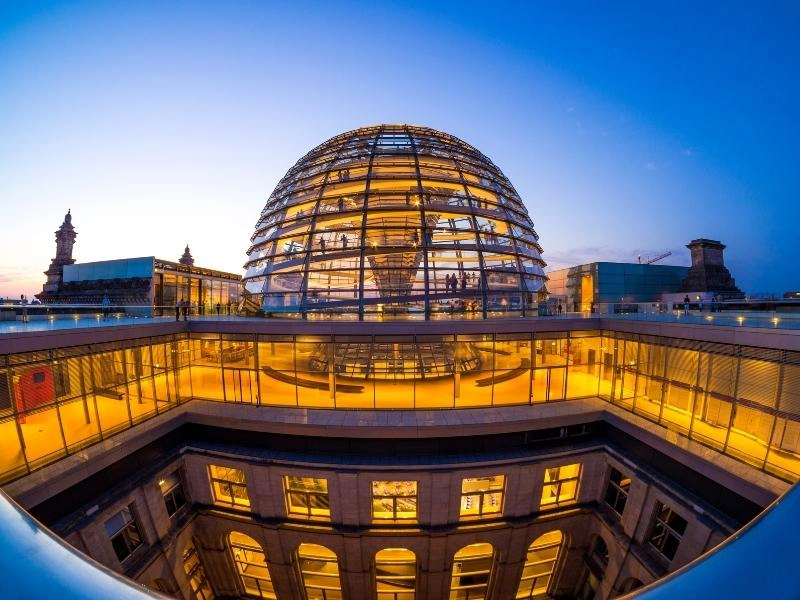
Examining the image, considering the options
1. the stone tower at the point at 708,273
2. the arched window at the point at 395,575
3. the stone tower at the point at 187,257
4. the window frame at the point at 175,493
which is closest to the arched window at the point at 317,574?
the arched window at the point at 395,575

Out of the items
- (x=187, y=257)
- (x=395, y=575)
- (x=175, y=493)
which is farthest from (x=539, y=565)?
(x=187, y=257)

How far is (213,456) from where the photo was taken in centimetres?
1447

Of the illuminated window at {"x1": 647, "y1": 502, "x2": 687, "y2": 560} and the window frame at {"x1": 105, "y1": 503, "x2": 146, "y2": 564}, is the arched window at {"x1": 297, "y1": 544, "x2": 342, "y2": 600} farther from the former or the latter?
the illuminated window at {"x1": 647, "y1": 502, "x2": 687, "y2": 560}

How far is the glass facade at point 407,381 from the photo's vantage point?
10867 mm

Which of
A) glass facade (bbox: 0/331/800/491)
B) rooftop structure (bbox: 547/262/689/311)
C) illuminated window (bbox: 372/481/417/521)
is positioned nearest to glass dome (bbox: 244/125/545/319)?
glass facade (bbox: 0/331/800/491)

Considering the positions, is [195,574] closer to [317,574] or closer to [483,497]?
[317,574]

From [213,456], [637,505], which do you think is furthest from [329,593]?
[637,505]

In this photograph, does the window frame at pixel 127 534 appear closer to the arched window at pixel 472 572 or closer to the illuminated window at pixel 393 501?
the illuminated window at pixel 393 501

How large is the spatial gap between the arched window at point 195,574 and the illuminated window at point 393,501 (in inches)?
343

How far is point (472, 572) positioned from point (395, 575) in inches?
133

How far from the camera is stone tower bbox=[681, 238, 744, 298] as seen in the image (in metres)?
46.8

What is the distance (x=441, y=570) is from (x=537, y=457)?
243 inches

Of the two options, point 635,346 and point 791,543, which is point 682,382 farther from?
point 791,543

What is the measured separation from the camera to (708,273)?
154ft
